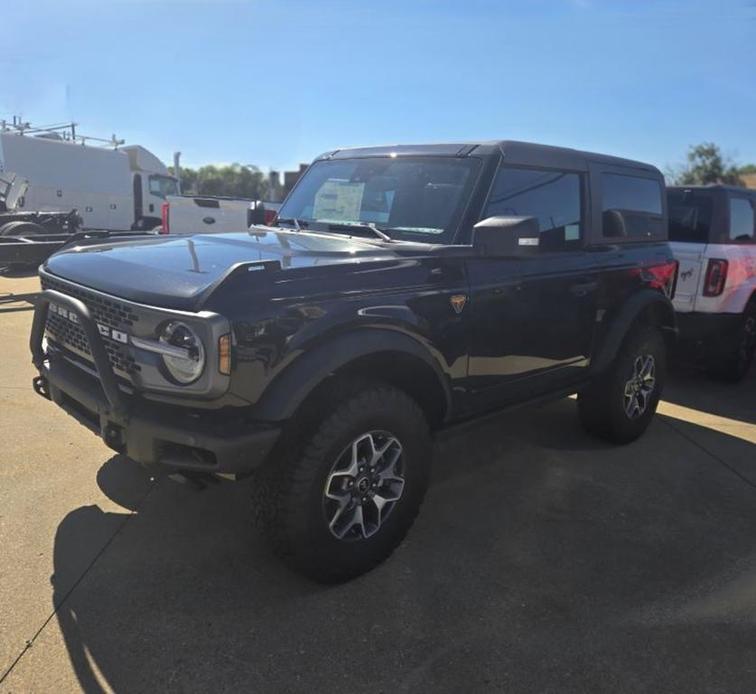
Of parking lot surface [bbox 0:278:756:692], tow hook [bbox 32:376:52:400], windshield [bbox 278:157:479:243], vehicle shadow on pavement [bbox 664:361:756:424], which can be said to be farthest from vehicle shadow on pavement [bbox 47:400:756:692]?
vehicle shadow on pavement [bbox 664:361:756:424]

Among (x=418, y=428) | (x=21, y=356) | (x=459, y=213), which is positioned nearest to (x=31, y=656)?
(x=418, y=428)

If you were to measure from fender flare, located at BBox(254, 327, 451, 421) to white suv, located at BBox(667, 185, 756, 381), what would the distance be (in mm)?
4289

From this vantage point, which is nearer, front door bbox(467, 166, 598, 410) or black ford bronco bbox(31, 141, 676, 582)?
black ford bronco bbox(31, 141, 676, 582)

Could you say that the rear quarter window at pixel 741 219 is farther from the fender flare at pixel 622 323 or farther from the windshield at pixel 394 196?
the windshield at pixel 394 196

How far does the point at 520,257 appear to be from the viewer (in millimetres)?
3445

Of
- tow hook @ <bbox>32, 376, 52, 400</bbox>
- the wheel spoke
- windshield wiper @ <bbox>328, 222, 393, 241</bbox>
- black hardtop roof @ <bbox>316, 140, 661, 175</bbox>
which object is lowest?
the wheel spoke

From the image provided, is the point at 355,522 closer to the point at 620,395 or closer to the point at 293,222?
the point at 293,222

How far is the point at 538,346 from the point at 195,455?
2.09 m

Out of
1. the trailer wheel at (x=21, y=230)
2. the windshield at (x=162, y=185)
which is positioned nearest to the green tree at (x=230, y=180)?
the windshield at (x=162, y=185)

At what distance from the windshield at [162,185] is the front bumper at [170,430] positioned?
19662 mm

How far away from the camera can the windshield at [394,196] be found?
3389mm

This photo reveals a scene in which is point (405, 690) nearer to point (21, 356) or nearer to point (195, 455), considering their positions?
point (195, 455)

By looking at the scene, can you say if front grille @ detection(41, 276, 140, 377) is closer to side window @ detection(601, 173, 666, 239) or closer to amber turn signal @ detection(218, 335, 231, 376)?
amber turn signal @ detection(218, 335, 231, 376)

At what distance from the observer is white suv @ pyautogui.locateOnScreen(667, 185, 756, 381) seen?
5984 millimetres
